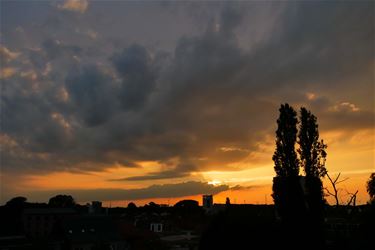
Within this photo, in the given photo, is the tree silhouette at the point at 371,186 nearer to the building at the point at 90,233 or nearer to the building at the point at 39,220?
the building at the point at 90,233

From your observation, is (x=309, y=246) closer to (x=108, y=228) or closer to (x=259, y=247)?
(x=259, y=247)

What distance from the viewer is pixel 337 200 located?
49.9 m

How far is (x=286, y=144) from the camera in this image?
179ft

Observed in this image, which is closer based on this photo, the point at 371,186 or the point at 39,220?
the point at 371,186

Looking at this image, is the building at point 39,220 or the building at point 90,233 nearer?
the building at point 90,233

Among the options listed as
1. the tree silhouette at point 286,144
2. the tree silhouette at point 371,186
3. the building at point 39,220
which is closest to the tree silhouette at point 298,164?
the tree silhouette at point 286,144

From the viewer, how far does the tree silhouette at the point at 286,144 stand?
53000 mm

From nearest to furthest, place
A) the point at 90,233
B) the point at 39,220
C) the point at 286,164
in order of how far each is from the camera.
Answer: the point at 286,164 → the point at 90,233 → the point at 39,220

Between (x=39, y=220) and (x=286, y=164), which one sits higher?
(x=286, y=164)

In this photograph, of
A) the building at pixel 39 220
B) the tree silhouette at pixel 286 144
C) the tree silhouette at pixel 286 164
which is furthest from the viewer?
the building at pixel 39 220

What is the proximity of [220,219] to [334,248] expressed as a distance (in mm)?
28874

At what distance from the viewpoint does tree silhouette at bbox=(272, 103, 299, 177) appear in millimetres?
53000

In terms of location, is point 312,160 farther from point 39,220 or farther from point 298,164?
point 39,220

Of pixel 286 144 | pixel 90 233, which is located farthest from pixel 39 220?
pixel 286 144
